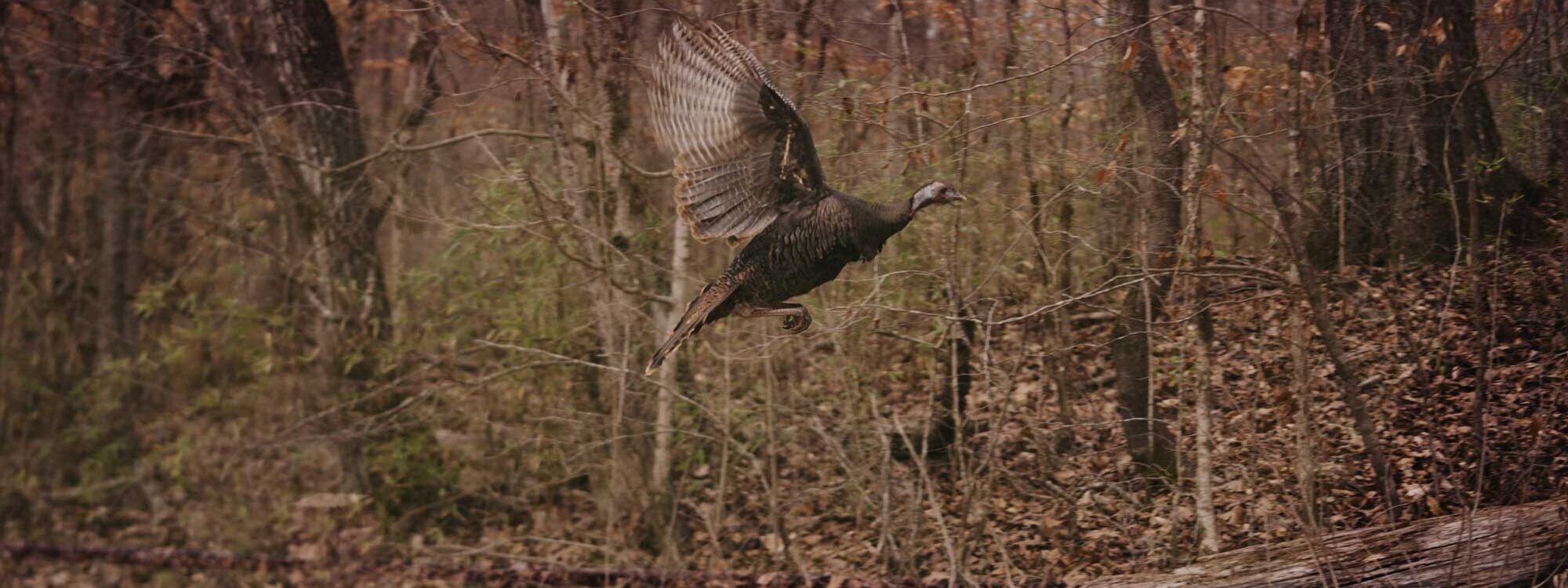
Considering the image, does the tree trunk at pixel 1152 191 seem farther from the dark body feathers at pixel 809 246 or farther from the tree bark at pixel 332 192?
the tree bark at pixel 332 192

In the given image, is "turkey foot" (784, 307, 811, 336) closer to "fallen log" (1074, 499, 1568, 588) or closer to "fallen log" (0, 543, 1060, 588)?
"fallen log" (0, 543, 1060, 588)

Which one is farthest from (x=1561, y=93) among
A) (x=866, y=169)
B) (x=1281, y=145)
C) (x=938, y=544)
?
(x=938, y=544)

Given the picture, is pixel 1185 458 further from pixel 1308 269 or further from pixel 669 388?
pixel 669 388

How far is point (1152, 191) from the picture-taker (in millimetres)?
5520

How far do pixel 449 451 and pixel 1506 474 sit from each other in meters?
5.92

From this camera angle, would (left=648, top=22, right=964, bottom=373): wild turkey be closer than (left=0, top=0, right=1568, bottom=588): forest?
Yes

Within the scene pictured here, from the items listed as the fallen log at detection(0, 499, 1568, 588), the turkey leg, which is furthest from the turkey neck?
the fallen log at detection(0, 499, 1568, 588)

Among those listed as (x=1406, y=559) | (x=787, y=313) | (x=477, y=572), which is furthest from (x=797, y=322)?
(x=477, y=572)

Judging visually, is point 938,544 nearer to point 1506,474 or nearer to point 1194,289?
point 1194,289

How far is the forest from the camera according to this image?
17.3 feet

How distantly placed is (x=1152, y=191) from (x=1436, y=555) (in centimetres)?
181

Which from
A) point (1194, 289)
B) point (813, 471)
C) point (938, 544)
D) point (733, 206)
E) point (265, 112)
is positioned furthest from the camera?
point (265, 112)

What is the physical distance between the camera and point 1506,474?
204 inches

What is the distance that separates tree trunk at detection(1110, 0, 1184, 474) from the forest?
0.8 inches
